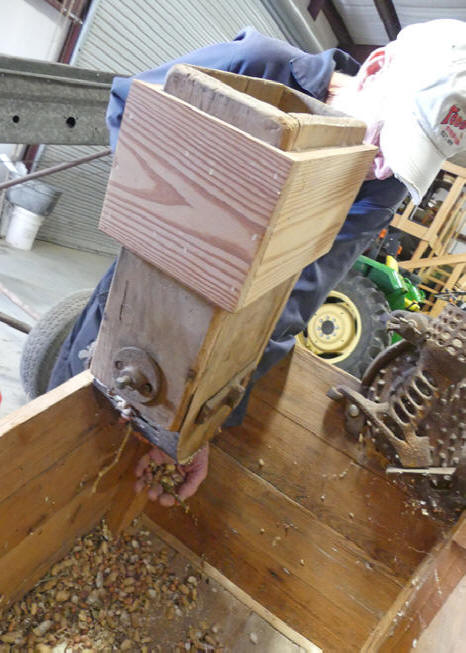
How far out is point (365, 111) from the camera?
1222 mm

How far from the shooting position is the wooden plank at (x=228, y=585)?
1.57 metres

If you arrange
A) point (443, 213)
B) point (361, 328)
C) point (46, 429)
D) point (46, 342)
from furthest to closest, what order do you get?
1. point (443, 213)
2. point (361, 328)
3. point (46, 342)
4. point (46, 429)

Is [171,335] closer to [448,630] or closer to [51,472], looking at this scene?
[51,472]

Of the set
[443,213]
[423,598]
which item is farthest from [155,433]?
[443,213]

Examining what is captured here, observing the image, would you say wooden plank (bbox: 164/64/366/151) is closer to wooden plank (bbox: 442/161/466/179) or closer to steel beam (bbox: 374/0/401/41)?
wooden plank (bbox: 442/161/466/179)

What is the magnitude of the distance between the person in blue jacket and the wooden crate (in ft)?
0.53

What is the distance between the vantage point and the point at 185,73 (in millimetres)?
674

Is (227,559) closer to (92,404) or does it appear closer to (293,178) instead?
(92,404)

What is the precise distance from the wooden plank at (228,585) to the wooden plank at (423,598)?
0.45 metres

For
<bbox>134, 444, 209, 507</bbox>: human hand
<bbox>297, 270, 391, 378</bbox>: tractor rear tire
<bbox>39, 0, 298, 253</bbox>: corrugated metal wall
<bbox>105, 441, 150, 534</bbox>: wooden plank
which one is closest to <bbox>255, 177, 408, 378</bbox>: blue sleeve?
<bbox>134, 444, 209, 507</bbox>: human hand

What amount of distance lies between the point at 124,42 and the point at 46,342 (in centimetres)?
423

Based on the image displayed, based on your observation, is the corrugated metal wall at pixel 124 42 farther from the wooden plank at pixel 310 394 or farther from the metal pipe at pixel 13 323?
the wooden plank at pixel 310 394

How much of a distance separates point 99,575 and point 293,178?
1409 millimetres

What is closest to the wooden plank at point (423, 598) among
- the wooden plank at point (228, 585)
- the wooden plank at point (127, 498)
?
the wooden plank at point (228, 585)
